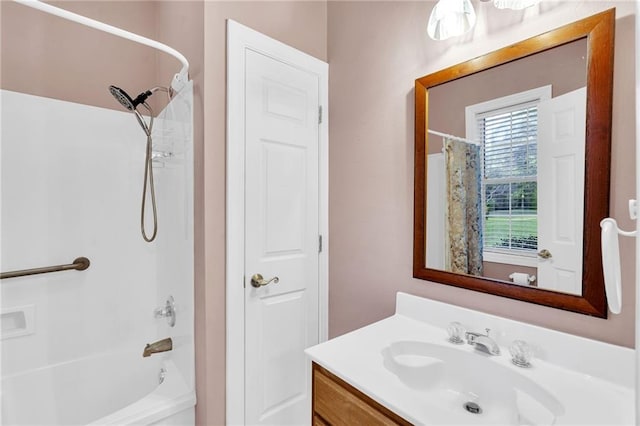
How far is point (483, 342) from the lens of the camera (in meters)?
0.98

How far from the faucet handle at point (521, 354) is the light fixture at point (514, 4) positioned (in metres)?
1.05

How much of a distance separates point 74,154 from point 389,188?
67.2 inches

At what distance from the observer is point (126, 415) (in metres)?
1.15

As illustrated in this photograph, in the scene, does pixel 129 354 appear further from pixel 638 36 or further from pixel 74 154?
pixel 638 36

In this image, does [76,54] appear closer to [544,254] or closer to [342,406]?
[342,406]

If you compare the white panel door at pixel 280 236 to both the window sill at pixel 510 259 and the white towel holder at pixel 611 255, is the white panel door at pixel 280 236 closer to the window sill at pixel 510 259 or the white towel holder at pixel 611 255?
the window sill at pixel 510 259

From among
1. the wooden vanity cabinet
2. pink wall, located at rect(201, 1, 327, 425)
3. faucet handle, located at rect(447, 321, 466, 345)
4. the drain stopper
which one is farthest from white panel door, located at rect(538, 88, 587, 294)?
pink wall, located at rect(201, 1, 327, 425)

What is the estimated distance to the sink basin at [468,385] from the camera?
A: 0.78 metres

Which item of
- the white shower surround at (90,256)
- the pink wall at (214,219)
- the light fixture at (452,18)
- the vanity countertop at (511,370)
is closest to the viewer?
the vanity countertop at (511,370)

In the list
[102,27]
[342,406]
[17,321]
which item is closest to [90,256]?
[17,321]

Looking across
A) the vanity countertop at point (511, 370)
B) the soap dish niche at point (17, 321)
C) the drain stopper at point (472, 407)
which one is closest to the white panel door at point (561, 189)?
the vanity countertop at point (511, 370)

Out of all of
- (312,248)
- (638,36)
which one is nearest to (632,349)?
(638,36)

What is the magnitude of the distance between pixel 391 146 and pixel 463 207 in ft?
1.41

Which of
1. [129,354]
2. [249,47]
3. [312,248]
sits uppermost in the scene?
[249,47]
